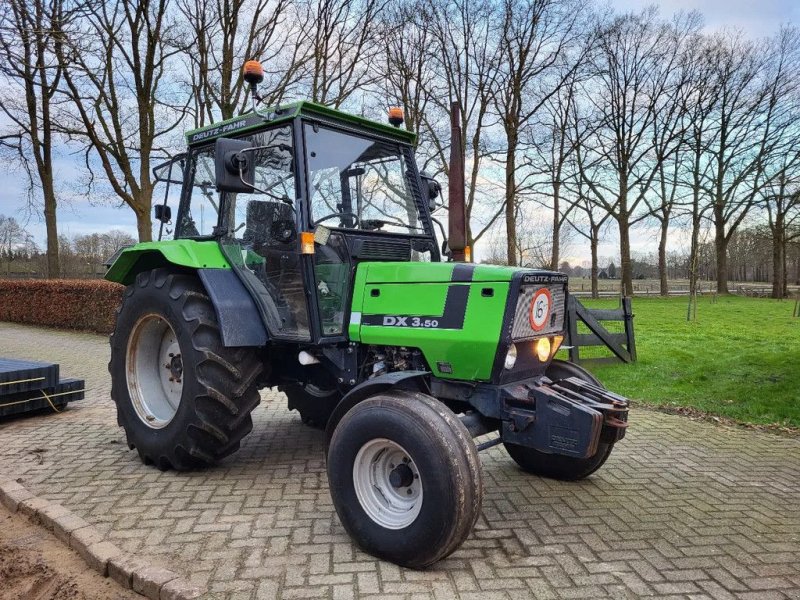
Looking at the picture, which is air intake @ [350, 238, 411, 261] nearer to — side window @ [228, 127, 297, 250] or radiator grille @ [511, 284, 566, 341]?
side window @ [228, 127, 297, 250]

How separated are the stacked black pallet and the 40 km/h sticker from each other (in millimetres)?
5220

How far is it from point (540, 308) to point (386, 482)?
1423mm

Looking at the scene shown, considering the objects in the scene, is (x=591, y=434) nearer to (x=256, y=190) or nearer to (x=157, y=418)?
(x=256, y=190)

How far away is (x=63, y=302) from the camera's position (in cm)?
1606

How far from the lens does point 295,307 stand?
4.25m

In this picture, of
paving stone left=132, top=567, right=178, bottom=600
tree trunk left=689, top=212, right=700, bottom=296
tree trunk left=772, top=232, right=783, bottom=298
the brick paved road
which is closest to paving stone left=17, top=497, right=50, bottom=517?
the brick paved road

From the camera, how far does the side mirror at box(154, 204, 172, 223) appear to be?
540 cm

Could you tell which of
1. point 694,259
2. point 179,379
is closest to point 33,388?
point 179,379

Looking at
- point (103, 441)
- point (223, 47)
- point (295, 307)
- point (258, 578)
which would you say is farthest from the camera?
point (223, 47)

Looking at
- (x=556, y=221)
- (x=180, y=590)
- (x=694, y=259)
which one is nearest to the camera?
(x=180, y=590)

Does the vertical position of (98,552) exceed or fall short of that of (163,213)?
it falls short

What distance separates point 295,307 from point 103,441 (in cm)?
251

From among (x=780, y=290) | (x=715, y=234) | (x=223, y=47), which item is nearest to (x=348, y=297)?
(x=223, y=47)

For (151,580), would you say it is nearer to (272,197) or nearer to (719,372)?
(272,197)
